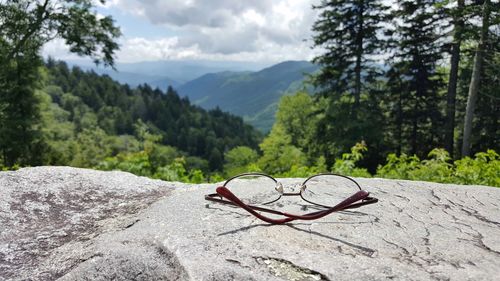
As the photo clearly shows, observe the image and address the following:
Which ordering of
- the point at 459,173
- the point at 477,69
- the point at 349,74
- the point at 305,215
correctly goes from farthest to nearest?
1. the point at 349,74
2. the point at 477,69
3. the point at 459,173
4. the point at 305,215

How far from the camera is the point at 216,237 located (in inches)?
80.4

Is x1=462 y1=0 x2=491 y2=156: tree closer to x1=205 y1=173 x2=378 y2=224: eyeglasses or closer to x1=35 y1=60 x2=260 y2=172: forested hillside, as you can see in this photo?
x1=205 y1=173 x2=378 y2=224: eyeglasses

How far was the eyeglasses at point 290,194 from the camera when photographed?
2311 mm

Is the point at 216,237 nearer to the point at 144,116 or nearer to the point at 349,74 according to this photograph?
the point at 349,74

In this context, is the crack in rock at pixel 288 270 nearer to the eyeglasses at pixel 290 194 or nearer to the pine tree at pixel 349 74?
the eyeglasses at pixel 290 194

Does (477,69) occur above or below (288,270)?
above

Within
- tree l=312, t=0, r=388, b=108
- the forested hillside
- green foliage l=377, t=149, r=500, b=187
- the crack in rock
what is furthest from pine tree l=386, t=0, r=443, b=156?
the forested hillside

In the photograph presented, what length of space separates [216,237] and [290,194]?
3.03 ft

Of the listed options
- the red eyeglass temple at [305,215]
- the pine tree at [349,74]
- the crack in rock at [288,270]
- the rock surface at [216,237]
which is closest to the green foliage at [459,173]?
the rock surface at [216,237]

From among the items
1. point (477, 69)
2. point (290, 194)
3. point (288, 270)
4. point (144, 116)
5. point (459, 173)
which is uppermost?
point (477, 69)

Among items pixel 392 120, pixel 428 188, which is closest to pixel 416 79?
pixel 392 120

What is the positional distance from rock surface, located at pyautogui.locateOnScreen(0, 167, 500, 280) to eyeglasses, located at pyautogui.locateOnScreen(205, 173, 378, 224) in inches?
2.5

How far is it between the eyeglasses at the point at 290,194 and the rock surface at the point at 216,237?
6cm

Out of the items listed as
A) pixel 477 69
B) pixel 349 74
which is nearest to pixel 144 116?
pixel 349 74
